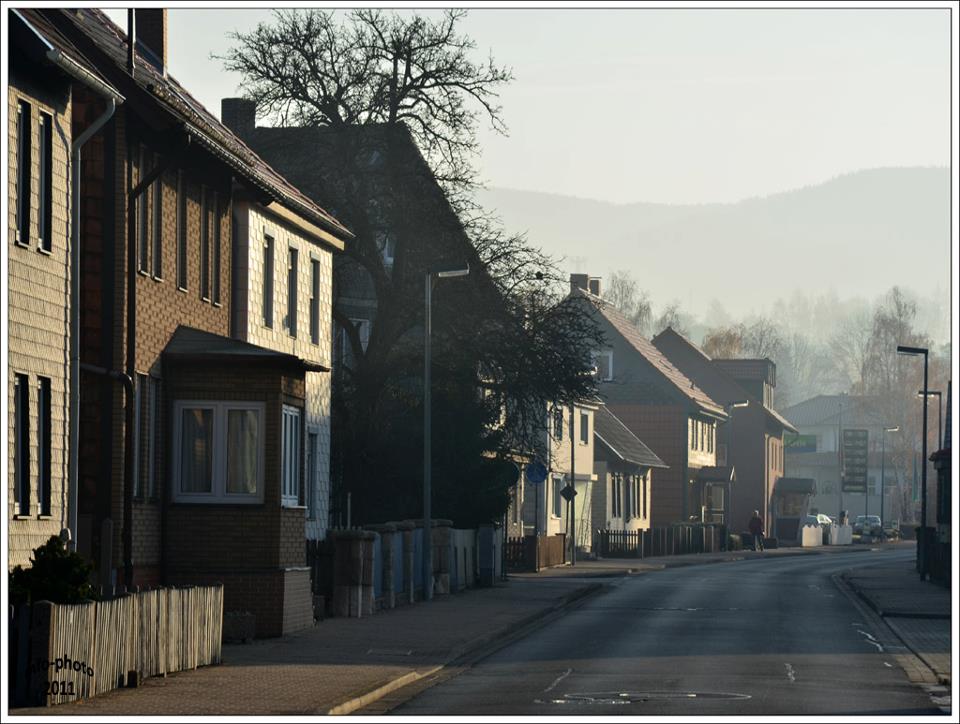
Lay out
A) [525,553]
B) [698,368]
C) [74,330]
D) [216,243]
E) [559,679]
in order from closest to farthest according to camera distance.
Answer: [559,679] < [74,330] < [216,243] < [525,553] < [698,368]

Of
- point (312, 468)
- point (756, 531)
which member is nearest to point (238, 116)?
point (312, 468)

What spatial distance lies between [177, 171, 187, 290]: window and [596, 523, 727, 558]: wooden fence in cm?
4476

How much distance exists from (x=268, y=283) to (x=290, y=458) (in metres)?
5.54

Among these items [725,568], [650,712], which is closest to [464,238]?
[725,568]

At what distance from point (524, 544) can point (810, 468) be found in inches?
4381

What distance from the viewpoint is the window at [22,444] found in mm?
22656

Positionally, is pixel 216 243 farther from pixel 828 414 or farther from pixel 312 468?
pixel 828 414

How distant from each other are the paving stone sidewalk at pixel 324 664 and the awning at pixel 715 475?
5801 cm

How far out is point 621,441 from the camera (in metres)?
83.4

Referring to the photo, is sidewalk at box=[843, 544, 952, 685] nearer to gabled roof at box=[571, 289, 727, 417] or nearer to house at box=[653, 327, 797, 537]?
gabled roof at box=[571, 289, 727, 417]

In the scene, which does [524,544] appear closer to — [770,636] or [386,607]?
[386,607]

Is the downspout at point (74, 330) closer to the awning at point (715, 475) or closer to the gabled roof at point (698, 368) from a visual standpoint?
the awning at point (715, 475)

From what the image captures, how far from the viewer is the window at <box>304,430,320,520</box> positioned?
37031mm

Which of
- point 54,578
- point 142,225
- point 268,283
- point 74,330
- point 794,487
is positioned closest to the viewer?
point 54,578
